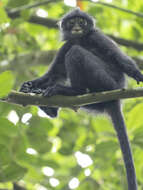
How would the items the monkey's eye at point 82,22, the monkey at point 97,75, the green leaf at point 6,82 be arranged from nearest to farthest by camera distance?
the green leaf at point 6,82
the monkey at point 97,75
the monkey's eye at point 82,22

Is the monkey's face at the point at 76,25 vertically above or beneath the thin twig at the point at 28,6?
beneath

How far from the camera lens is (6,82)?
2.23 metres

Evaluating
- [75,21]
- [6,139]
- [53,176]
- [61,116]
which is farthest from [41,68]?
[6,139]

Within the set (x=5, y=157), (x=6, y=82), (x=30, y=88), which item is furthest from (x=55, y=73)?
(x=6, y=82)

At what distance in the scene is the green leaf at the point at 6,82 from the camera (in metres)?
2.20

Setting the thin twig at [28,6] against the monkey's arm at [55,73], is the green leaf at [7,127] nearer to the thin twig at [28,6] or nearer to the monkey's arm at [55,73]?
the monkey's arm at [55,73]

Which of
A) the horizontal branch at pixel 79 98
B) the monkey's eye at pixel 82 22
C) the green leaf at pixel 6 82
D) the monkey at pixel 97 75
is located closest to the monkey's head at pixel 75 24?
the monkey's eye at pixel 82 22

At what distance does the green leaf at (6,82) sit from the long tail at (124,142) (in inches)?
66.8

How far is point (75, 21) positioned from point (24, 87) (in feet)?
4.84

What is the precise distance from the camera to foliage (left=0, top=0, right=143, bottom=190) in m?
3.10

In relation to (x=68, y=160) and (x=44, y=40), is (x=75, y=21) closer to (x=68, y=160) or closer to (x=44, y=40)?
(x=68, y=160)

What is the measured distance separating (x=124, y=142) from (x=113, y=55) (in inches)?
41.7

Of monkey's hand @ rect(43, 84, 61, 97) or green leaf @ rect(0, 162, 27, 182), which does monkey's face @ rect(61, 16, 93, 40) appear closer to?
monkey's hand @ rect(43, 84, 61, 97)

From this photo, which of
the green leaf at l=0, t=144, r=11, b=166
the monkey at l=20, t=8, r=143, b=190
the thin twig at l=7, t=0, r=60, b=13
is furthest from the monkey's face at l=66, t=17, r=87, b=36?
the green leaf at l=0, t=144, r=11, b=166
